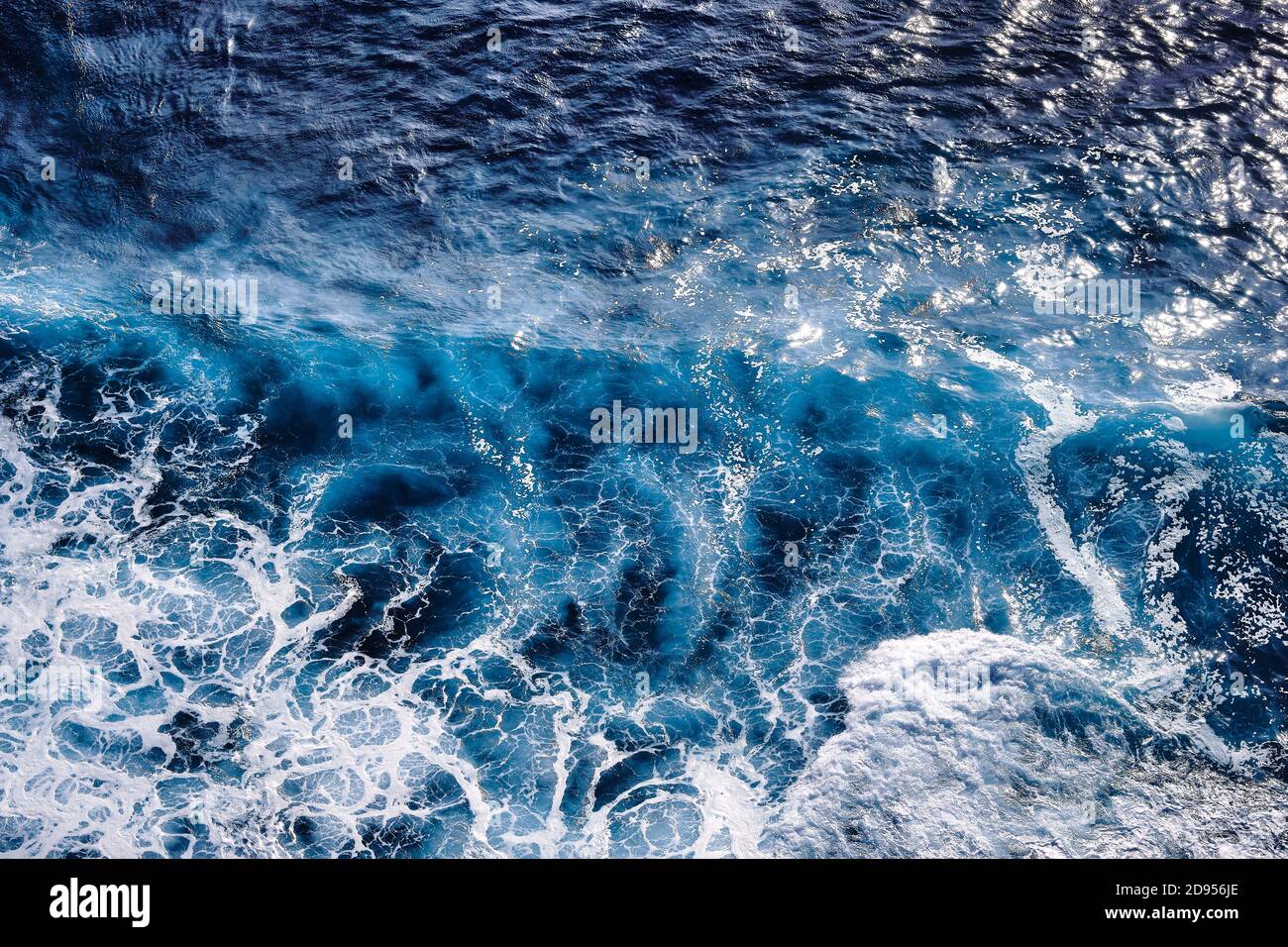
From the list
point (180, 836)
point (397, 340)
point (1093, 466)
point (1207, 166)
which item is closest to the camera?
point (180, 836)

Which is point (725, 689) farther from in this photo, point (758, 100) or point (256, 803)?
point (758, 100)

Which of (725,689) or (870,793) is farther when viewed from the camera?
(725,689)

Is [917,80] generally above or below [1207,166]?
above

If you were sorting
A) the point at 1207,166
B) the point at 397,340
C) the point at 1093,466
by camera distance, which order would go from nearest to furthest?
the point at 1093,466 < the point at 397,340 < the point at 1207,166

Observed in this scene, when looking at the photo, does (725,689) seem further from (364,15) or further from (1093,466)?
(364,15)

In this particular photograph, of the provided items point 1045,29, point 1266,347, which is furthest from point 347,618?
point 1045,29

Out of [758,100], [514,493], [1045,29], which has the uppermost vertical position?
[1045,29]
